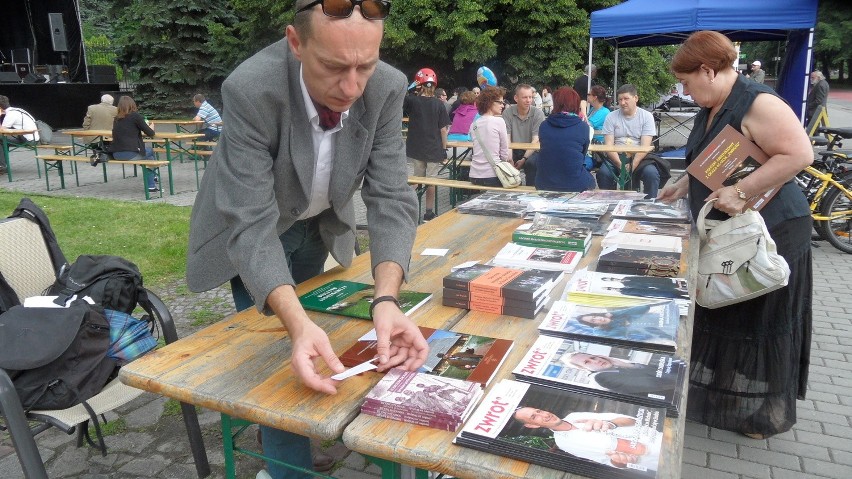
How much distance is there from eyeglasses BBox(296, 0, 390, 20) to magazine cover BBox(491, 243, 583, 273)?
3.57 ft

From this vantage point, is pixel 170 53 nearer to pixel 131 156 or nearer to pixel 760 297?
pixel 131 156

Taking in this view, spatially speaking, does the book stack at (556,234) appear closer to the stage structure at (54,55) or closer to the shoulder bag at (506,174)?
the shoulder bag at (506,174)

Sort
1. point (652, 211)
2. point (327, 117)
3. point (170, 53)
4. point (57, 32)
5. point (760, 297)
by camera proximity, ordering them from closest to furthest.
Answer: point (327, 117) < point (760, 297) < point (652, 211) < point (170, 53) < point (57, 32)

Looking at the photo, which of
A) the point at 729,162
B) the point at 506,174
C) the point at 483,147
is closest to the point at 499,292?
the point at 729,162

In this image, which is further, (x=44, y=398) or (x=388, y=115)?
(x=44, y=398)

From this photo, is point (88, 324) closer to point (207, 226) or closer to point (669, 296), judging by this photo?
point (207, 226)

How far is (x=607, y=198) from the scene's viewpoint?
3.42 meters

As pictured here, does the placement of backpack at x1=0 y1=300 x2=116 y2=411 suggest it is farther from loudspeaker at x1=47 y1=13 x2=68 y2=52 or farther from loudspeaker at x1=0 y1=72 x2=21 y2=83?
loudspeaker at x1=47 y1=13 x2=68 y2=52

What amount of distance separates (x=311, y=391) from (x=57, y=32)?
2239cm

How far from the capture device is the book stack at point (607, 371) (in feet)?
4.24

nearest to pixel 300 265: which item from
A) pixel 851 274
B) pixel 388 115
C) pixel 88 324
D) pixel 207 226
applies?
pixel 207 226

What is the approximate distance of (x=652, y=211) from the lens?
298 centimetres

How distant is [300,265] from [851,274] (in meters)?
5.11

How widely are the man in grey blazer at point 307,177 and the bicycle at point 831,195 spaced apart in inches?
214
